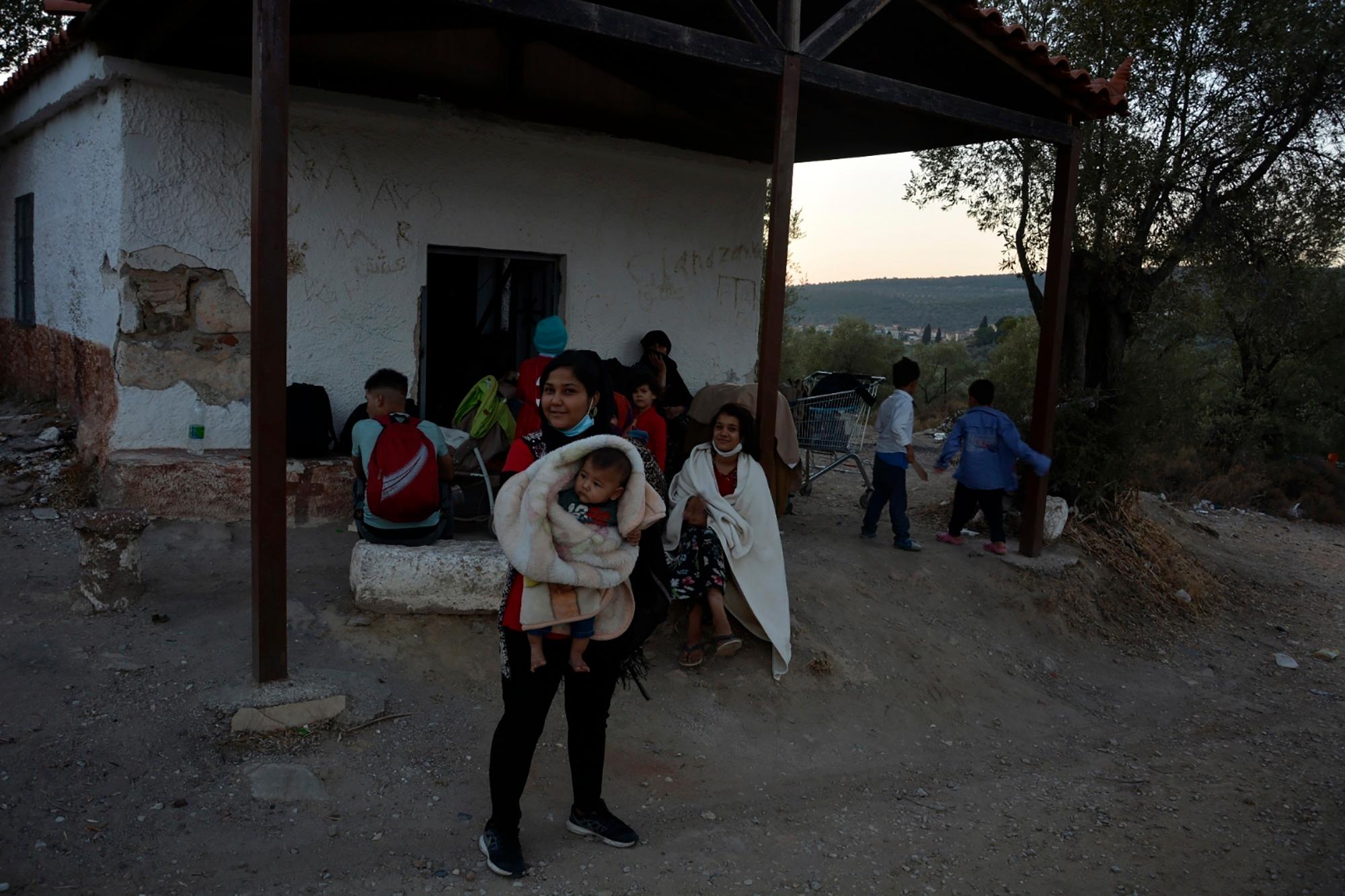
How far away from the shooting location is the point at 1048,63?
20.4 feet

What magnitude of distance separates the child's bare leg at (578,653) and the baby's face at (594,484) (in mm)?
453

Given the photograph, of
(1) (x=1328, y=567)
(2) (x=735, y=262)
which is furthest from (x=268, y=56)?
(1) (x=1328, y=567)

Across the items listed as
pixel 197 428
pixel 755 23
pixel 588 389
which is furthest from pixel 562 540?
pixel 197 428

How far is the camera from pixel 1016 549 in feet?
24.4

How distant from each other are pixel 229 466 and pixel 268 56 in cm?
291

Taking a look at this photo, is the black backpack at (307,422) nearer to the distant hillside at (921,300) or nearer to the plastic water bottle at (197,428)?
the plastic water bottle at (197,428)

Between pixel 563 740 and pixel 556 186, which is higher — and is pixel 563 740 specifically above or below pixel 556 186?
below

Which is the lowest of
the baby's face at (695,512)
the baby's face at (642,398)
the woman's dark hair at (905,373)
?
the baby's face at (695,512)

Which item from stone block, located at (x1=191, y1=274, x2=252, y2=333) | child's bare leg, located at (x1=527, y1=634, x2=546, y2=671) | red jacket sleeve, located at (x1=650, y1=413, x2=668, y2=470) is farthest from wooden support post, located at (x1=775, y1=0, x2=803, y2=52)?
child's bare leg, located at (x1=527, y1=634, x2=546, y2=671)

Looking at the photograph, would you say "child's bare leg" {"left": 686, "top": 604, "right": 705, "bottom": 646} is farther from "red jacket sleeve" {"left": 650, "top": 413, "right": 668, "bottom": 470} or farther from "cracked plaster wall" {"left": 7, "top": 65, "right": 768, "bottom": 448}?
"cracked plaster wall" {"left": 7, "top": 65, "right": 768, "bottom": 448}

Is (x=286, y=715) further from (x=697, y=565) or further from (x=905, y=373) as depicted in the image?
(x=905, y=373)

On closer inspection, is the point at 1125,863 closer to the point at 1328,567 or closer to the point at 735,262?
the point at 735,262

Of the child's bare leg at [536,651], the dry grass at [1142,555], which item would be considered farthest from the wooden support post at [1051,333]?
the child's bare leg at [536,651]

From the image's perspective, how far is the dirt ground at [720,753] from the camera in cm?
340
